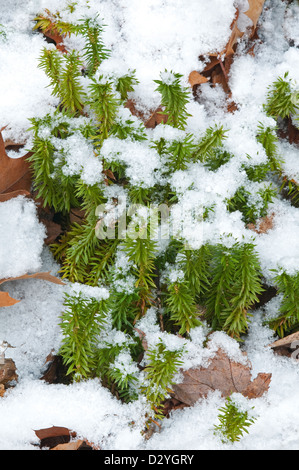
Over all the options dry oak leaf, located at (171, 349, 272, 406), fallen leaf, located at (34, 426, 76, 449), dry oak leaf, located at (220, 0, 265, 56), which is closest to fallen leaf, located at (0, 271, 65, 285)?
fallen leaf, located at (34, 426, 76, 449)

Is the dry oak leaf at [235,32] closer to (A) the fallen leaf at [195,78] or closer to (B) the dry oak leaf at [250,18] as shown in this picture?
(B) the dry oak leaf at [250,18]

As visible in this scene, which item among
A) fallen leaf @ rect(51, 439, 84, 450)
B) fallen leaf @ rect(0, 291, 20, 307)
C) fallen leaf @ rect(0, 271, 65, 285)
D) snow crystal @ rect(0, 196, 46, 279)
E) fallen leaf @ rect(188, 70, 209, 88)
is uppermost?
fallen leaf @ rect(188, 70, 209, 88)

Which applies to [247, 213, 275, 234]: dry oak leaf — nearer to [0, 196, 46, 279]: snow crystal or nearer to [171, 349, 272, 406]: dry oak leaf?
[171, 349, 272, 406]: dry oak leaf

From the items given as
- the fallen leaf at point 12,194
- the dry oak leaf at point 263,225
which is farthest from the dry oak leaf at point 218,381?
the fallen leaf at point 12,194

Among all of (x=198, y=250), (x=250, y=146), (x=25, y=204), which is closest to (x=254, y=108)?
(x=250, y=146)

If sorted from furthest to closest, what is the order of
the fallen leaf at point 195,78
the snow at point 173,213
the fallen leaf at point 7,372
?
the fallen leaf at point 195,78 → the fallen leaf at point 7,372 → the snow at point 173,213

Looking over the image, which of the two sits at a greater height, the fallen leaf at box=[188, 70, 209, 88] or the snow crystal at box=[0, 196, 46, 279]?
the fallen leaf at box=[188, 70, 209, 88]
